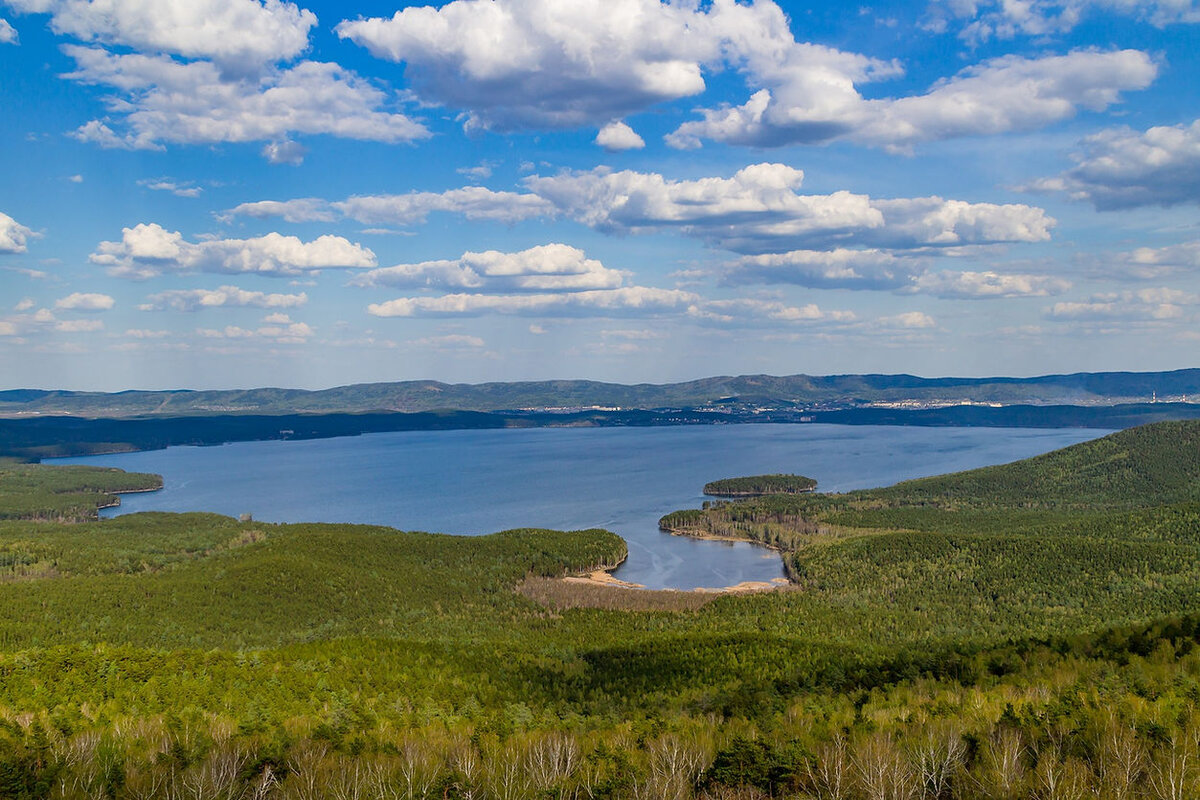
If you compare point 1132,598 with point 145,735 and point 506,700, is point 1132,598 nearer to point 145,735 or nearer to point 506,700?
point 506,700

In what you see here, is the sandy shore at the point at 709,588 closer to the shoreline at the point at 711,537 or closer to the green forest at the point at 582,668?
the green forest at the point at 582,668

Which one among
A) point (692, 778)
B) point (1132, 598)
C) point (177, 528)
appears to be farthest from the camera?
point (177, 528)

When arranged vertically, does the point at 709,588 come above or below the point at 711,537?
above

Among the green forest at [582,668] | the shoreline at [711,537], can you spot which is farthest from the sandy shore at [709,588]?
the shoreline at [711,537]

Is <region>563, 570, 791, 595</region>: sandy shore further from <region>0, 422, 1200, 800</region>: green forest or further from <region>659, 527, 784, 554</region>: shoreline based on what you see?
<region>659, 527, 784, 554</region>: shoreline

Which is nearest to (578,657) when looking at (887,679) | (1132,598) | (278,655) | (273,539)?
(278,655)

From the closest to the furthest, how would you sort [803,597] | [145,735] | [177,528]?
[145,735] < [803,597] < [177,528]

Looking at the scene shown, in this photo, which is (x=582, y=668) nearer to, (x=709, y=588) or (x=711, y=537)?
(x=709, y=588)

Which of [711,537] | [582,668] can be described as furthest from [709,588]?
[582,668]
